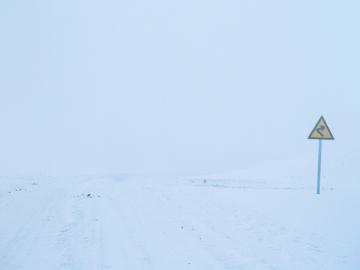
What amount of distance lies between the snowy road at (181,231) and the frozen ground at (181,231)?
0.02 m

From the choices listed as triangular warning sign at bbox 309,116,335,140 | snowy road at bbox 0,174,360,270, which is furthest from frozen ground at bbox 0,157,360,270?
triangular warning sign at bbox 309,116,335,140

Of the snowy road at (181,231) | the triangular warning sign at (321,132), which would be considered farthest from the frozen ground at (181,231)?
the triangular warning sign at (321,132)

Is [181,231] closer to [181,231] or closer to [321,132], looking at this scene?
[181,231]

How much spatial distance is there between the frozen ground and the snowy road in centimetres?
2

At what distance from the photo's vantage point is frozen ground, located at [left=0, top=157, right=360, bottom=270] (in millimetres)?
10484

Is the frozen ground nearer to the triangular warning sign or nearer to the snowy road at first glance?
the snowy road

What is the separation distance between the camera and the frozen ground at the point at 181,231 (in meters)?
10.5

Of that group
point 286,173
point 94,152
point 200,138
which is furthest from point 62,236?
point 200,138

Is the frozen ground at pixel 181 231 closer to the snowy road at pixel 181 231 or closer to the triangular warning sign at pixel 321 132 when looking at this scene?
the snowy road at pixel 181 231

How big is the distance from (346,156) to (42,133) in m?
109

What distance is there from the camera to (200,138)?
14825 cm

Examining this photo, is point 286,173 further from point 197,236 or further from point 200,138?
point 200,138

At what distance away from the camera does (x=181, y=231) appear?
13.4 m

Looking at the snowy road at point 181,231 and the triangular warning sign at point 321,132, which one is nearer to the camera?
the snowy road at point 181,231
